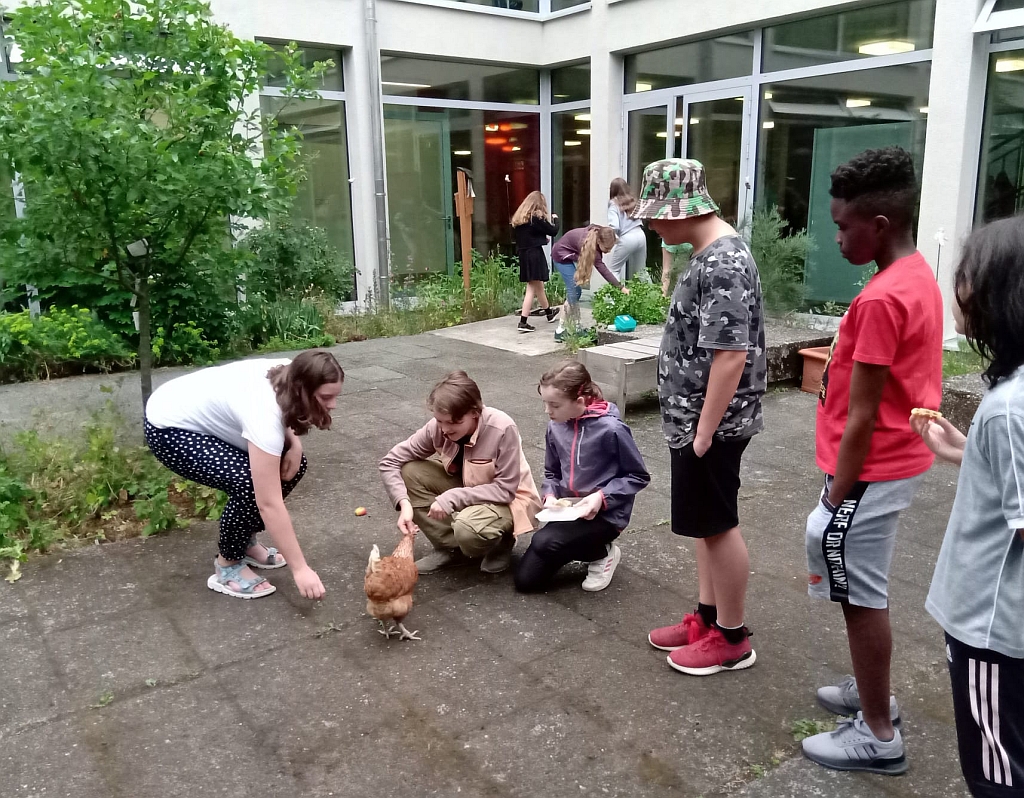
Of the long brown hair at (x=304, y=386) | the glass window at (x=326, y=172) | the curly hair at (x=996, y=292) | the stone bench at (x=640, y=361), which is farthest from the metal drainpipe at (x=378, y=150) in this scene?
the curly hair at (x=996, y=292)

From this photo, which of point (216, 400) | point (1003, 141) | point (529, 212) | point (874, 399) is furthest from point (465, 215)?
point (874, 399)

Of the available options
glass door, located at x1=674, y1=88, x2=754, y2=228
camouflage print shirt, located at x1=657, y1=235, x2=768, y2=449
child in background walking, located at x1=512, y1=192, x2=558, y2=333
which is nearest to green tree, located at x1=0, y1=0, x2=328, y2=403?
camouflage print shirt, located at x1=657, y1=235, x2=768, y2=449

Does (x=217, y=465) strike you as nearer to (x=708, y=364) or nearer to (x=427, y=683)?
(x=427, y=683)

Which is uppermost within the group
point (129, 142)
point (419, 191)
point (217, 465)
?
point (129, 142)

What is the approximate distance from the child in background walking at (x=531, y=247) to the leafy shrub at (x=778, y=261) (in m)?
2.51

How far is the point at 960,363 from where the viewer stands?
22.5 ft

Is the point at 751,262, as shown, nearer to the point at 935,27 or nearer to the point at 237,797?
the point at 237,797

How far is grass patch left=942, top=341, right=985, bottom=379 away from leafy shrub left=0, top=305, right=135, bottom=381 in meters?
7.34

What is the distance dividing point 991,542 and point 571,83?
1358cm

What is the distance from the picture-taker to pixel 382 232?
12570mm

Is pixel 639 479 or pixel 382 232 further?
pixel 382 232

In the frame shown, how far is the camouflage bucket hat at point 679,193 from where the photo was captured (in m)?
2.84

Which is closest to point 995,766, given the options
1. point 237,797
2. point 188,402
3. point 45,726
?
point 237,797

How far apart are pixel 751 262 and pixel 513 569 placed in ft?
6.39
